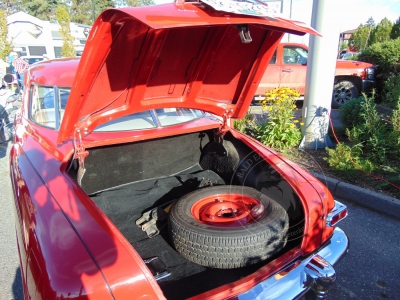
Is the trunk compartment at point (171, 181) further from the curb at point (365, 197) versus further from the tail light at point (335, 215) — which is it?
the curb at point (365, 197)

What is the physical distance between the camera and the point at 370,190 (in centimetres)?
372

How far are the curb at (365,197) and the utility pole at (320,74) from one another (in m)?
1.12

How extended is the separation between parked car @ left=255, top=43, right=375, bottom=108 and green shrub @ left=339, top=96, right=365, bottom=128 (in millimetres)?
3072

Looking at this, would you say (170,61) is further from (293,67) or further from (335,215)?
(293,67)

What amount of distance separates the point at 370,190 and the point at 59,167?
3.50m

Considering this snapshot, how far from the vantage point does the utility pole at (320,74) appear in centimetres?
460

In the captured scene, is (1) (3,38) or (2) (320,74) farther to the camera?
(1) (3,38)

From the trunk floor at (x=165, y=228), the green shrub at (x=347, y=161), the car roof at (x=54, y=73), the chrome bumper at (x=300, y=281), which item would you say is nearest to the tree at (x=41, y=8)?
the car roof at (x=54, y=73)

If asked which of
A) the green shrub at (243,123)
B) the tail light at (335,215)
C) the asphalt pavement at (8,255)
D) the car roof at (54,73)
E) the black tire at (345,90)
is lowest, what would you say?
the asphalt pavement at (8,255)

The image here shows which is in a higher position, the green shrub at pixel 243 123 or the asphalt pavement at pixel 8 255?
the green shrub at pixel 243 123

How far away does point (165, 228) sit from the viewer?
2447mm

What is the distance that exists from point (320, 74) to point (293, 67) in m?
Answer: 3.89

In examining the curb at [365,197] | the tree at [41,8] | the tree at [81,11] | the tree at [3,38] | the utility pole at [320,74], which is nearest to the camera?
the curb at [365,197]

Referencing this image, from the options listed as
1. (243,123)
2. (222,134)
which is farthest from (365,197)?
(243,123)
